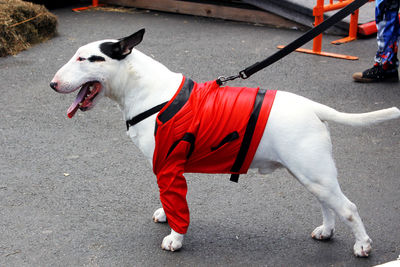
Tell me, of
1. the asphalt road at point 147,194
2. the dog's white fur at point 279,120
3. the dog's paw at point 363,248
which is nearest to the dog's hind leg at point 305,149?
the dog's white fur at point 279,120

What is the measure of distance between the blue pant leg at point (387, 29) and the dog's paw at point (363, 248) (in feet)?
12.5

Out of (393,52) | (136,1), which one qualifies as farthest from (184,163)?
(136,1)

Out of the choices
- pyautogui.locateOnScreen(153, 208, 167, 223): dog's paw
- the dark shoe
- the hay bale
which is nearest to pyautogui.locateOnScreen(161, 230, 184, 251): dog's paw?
pyautogui.locateOnScreen(153, 208, 167, 223): dog's paw

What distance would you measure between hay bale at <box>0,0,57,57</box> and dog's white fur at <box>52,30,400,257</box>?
5.18 m

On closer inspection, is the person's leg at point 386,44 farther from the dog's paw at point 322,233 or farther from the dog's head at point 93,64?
the dog's head at point 93,64

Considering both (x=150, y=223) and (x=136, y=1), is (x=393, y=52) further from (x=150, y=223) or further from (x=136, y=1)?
(x=136, y=1)

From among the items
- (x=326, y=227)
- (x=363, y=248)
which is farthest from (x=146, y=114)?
(x=363, y=248)

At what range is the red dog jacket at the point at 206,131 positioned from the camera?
3.39 metres

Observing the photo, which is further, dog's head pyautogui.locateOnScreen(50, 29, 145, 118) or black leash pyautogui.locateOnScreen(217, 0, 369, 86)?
black leash pyautogui.locateOnScreen(217, 0, 369, 86)

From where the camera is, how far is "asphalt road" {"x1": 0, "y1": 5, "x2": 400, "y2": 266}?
12.2ft

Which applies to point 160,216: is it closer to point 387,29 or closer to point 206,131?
point 206,131

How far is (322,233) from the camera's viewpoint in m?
3.79

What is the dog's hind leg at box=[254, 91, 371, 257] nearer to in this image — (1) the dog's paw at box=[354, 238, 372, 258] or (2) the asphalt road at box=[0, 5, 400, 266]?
(1) the dog's paw at box=[354, 238, 372, 258]

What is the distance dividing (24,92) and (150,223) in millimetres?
3450
